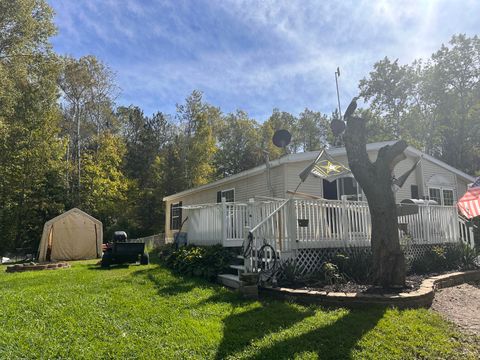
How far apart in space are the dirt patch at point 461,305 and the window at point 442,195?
24.0 ft

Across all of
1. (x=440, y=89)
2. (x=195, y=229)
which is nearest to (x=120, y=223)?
(x=195, y=229)

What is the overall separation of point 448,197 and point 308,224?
10559mm

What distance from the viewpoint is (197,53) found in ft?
38.0

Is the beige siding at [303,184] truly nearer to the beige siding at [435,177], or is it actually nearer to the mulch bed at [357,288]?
the beige siding at [435,177]

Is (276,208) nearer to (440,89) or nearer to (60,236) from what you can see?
(60,236)

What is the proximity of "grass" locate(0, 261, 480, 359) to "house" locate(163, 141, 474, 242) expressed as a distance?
3.42m

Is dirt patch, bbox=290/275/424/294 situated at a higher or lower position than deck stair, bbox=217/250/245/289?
lower

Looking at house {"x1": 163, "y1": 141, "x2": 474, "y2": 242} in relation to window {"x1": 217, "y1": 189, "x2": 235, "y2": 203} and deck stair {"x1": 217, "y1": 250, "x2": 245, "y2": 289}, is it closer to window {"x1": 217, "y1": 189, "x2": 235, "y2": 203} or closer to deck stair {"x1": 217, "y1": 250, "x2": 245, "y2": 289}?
window {"x1": 217, "y1": 189, "x2": 235, "y2": 203}

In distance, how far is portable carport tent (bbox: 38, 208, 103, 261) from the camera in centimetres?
1359

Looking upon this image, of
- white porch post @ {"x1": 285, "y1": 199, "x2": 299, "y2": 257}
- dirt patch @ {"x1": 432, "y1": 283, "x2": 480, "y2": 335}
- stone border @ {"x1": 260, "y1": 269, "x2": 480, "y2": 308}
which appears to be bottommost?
dirt patch @ {"x1": 432, "y1": 283, "x2": 480, "y2": 335}

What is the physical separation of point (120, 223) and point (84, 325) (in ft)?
76.6

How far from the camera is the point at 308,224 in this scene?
703 centimetres

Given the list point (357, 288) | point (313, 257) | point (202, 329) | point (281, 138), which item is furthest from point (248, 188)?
point (202, 329)

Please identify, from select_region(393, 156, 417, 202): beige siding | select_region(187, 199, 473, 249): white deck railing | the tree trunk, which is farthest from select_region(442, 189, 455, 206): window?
the tree trunk
